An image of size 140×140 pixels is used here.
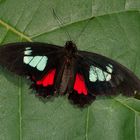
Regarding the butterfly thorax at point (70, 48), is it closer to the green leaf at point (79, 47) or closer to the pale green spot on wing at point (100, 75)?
the green leaf at point (79, 47)

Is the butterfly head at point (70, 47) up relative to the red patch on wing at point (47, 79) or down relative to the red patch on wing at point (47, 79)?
up

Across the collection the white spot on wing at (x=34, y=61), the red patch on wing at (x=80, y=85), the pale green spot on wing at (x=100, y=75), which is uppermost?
the white spot on wing at (x=34, y=61)

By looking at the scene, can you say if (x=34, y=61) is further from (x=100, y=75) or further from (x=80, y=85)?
(x=100, y=75)

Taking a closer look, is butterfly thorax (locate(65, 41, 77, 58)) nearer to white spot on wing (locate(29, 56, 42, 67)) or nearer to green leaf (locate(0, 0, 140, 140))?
green leaf (locate(0, 0, 140, 140))

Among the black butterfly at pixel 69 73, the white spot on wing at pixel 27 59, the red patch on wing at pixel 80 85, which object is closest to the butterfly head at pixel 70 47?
the black butterfly at pixel 69 73

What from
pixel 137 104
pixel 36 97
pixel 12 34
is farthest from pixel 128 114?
pixel 12 34

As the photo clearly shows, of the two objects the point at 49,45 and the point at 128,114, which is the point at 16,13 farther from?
the point at 128,114

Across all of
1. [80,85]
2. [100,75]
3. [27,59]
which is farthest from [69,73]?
[27,59]
